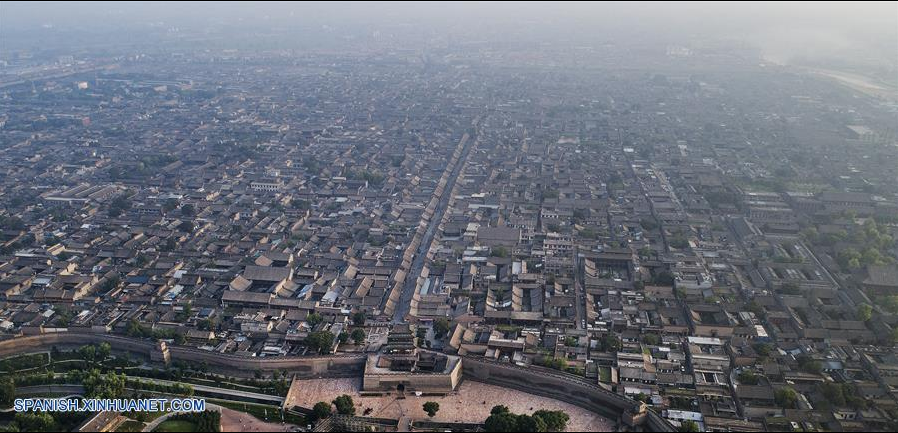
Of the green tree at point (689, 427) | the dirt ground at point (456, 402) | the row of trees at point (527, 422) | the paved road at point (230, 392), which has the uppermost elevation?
the green tree at point (689, 427)

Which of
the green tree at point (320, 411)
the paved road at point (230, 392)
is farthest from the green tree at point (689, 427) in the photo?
the paved road at point (230, 392)

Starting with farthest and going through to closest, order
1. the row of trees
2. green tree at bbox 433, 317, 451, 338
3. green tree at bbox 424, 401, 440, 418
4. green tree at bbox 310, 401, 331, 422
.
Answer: green tree at bbox 433, 317, 451, 338 → green tree at bbox 424, 401, 440, 418 → green tree at bbox 310, 401, 331, 422 → the row of trees

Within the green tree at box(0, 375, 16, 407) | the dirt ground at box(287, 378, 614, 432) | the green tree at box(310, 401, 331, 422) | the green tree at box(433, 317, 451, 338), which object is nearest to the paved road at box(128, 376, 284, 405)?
the dirt ground at box(287, 378, 614, 432)

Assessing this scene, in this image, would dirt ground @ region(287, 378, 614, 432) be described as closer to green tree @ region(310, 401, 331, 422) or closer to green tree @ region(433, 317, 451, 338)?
green tree @ region(310, 401, 331, 422)

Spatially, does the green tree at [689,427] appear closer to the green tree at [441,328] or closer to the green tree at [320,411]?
the green tree at [441,328]

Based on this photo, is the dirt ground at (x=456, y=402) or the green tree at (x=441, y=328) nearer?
the dirt ground at (x=456, y=402)

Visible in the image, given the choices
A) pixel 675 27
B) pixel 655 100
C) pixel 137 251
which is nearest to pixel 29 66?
pixel 137 251
